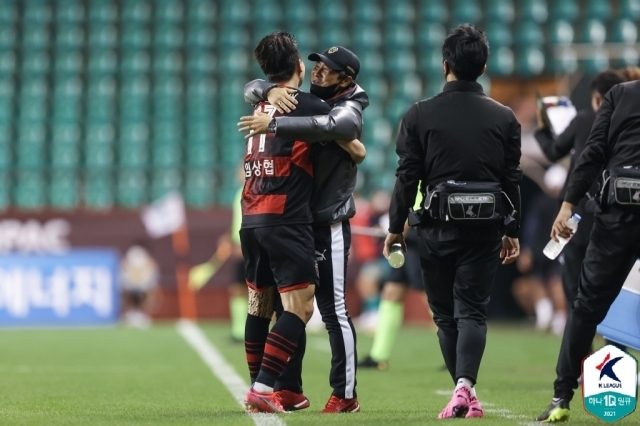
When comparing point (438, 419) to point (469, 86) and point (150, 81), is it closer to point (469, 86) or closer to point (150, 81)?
point (469, 86)

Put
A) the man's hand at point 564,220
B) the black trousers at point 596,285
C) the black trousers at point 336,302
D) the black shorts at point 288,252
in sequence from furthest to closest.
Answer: the black trousers at point 336,302 < the black shorts at point 288,252 < the man's hand at point 564,220 < the black trousers at point 596,285

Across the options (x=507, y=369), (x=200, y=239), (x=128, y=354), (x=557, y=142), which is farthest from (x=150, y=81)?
(x=557, y=142)

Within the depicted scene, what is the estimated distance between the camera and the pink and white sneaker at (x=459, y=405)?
5816mm

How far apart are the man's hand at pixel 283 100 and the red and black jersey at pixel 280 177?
3cm

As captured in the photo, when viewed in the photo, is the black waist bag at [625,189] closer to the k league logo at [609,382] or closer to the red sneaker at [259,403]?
the k league logo at [609,382]

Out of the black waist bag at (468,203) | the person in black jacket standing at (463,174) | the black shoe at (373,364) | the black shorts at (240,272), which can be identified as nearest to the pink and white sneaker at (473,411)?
the person in black jacket standing at (463,174)

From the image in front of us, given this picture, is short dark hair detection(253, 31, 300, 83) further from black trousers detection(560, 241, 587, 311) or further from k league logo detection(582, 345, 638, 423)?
black trousers detection(560, 241, 587, 311)

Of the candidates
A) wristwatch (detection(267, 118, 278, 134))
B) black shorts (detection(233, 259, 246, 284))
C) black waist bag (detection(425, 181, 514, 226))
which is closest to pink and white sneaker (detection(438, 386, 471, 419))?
black waist bag (detection(425, 181, 514, 226))

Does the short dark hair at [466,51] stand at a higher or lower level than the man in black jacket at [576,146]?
higher

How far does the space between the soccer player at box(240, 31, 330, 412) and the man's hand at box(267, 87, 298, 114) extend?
0.03 metres

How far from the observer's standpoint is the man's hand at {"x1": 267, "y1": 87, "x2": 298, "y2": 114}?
6.05m

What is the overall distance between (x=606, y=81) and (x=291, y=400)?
2933 millimetres

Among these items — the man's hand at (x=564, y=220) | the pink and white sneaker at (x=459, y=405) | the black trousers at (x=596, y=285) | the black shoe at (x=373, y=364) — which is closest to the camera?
the black trousers at (x=596, y=285)

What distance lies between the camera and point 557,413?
18.3 ft
